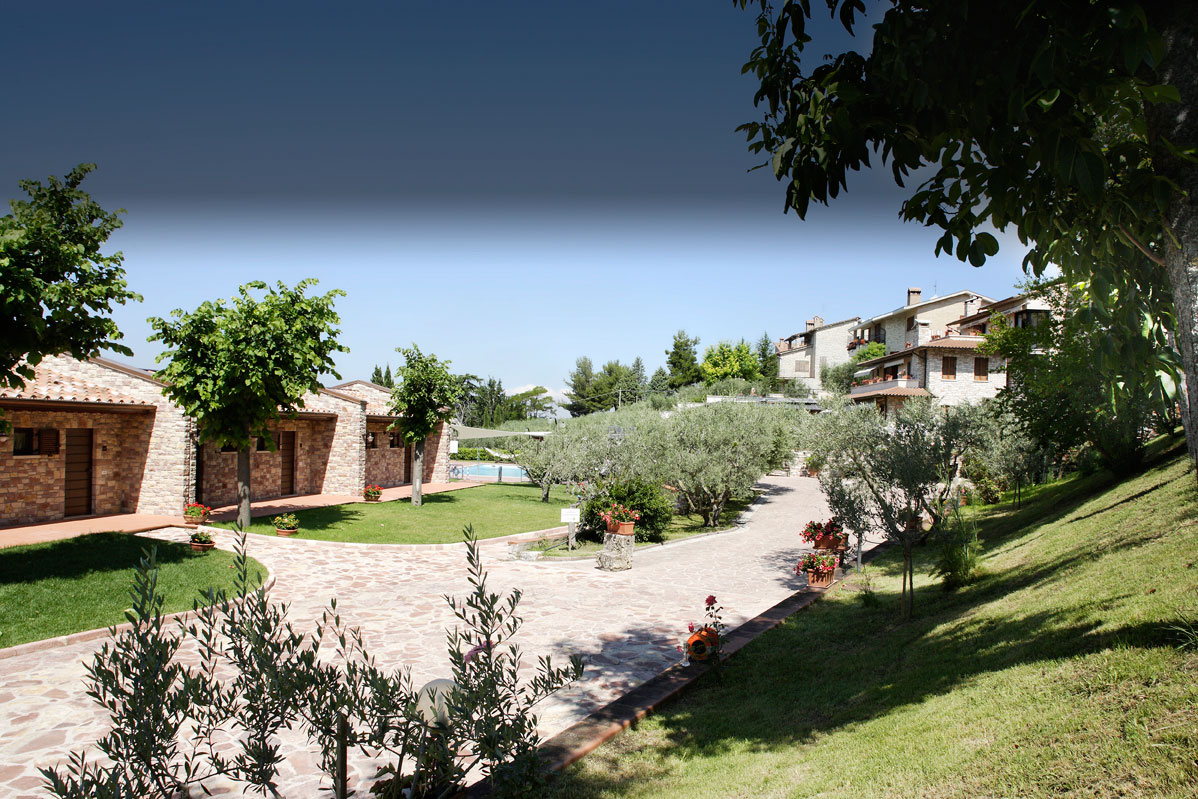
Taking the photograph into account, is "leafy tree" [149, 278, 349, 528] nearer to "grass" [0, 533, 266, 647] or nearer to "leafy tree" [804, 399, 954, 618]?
"grass" [0, 533, 266, 647]

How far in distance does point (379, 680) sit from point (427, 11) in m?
6.39

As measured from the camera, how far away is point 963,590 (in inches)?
341

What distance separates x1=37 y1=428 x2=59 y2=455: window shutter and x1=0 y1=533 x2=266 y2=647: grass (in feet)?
12.1

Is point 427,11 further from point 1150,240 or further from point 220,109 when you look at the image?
point 1150,240

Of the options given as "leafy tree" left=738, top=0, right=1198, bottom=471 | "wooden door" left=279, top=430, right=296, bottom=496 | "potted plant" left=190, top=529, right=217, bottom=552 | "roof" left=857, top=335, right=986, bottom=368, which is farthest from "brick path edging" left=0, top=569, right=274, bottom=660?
"roof" left=857, top=335, right=986, bottom=368

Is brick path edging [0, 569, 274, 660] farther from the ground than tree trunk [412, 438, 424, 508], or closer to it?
closer to it

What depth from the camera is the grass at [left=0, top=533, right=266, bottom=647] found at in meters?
8.38

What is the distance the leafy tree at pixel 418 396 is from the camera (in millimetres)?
22375

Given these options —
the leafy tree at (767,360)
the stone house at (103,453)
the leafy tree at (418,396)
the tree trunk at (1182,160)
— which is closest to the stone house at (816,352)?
the leafy tree at (767,360)

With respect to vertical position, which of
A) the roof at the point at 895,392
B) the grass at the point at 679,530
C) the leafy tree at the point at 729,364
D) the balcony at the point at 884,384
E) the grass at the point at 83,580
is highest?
the leafy tree at the point at 729,364

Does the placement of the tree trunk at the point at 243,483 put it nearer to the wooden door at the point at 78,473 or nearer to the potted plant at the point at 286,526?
the potted plant at the point at 286,526

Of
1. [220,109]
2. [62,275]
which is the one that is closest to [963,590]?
[220,109]

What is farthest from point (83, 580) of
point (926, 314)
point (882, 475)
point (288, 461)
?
point (926, 314)

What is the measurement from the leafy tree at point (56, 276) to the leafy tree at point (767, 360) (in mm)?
62388
